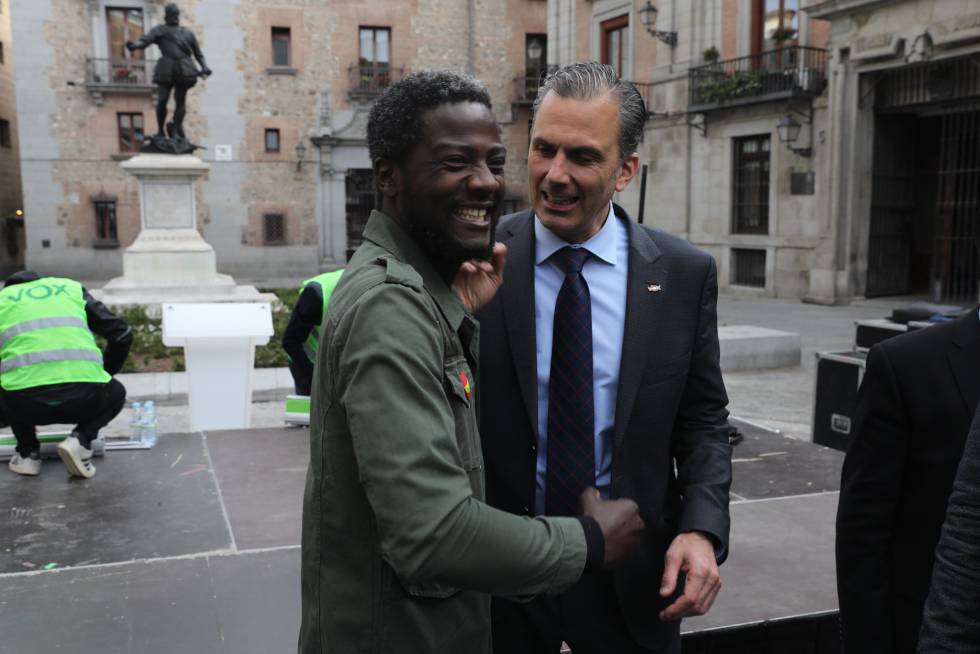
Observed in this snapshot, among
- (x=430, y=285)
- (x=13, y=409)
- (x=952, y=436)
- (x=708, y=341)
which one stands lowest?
(x=13, y=409)

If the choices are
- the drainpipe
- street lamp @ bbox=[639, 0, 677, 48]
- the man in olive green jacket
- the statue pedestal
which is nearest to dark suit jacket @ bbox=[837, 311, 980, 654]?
the man in olive green jacket

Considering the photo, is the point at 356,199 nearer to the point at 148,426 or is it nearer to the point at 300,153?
the point at 300,153

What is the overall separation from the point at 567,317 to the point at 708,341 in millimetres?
381

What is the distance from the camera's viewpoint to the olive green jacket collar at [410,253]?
156 cm

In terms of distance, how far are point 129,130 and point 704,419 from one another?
29.6 meters

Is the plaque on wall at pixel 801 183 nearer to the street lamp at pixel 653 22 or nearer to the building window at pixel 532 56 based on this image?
the street lamp at pixel 653 22

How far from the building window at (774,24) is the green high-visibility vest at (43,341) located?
57.6 ft

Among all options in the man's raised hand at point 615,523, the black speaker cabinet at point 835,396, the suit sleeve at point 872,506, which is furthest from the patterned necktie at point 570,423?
the black speaker cabinet at point 835,396

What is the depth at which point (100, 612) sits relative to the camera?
3.05m

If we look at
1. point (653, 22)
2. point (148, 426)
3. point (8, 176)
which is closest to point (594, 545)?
point (148, 426)

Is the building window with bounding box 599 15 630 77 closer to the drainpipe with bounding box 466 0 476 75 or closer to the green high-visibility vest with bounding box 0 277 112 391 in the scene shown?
the drainpipe with bounding box 466 0 476 75

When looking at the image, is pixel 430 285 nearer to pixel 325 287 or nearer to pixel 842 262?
pixel 325 287

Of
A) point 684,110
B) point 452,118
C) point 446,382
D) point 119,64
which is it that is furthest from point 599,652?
→ point 119,64

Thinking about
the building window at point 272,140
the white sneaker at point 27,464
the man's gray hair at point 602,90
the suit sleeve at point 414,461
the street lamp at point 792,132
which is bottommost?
the white sneaker at point 27,464
